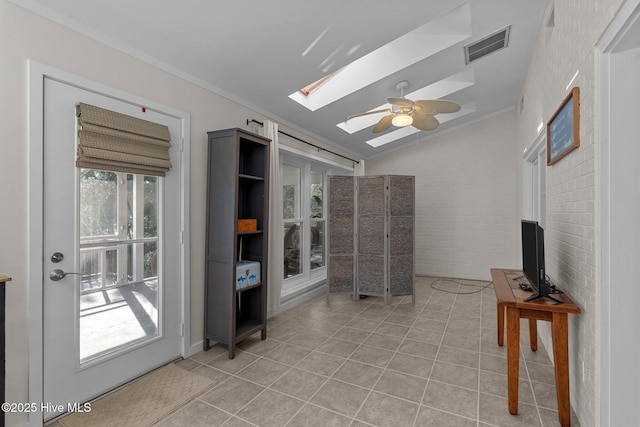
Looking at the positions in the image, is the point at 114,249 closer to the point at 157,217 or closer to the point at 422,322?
the point at 157,217

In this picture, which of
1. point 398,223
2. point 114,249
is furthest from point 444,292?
point 114,249

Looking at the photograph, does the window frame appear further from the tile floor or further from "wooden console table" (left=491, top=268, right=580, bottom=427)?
"wooden console table" (left=491, top=268, right=580, bottom=427)

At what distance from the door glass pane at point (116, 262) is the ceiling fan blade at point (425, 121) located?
2.62 metres

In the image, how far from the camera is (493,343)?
3051 mm

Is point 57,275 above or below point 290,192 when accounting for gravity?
below

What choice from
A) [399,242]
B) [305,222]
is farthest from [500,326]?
[305,222]

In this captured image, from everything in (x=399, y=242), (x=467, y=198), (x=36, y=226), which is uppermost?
(x=467, y=198)

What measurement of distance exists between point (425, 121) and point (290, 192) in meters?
2.24

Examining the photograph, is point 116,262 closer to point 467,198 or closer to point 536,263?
point 536,263

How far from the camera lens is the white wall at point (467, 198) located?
5.48 meters

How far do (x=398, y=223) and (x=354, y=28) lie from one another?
2.68m

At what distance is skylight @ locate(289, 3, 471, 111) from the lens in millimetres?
2971

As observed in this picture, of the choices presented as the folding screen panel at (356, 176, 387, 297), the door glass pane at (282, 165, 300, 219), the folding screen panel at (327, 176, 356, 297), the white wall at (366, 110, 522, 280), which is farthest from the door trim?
the white wall at (366, 110, 522, 280)

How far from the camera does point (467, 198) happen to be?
228 inches
